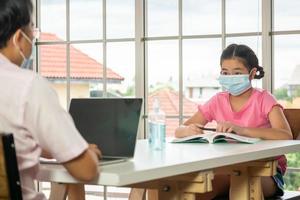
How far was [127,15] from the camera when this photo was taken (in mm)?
4473

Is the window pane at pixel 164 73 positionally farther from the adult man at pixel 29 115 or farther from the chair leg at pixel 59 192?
the adult man at pixel 29 115

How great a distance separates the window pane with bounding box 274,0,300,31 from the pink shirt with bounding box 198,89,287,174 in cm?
80

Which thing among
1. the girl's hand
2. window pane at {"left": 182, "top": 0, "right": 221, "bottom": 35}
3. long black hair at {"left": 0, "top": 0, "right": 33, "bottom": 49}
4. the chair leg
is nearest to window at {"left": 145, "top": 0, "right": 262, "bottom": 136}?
window pane at {"left": 182, "top": 0, "right": 221, "bottom": 35}

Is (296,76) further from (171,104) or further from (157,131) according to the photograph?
(157,131)

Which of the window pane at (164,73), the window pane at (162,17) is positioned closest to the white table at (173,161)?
the window pane at (164,73)

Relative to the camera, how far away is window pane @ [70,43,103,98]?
15.0ft

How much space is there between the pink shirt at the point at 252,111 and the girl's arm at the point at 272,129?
1.9 inches

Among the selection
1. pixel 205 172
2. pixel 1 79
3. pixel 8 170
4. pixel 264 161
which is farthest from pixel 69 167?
pixel 264 161

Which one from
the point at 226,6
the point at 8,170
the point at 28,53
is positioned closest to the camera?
the point at 8,170

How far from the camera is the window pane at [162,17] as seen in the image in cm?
432

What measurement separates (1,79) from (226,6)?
8.74 ft

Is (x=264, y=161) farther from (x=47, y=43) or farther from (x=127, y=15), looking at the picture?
(x=47, y=43)

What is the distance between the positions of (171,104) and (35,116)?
277 cm

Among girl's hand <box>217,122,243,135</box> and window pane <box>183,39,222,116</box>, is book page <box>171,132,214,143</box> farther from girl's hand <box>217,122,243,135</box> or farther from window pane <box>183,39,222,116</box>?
window pane <box>183,39,222,116</box>
